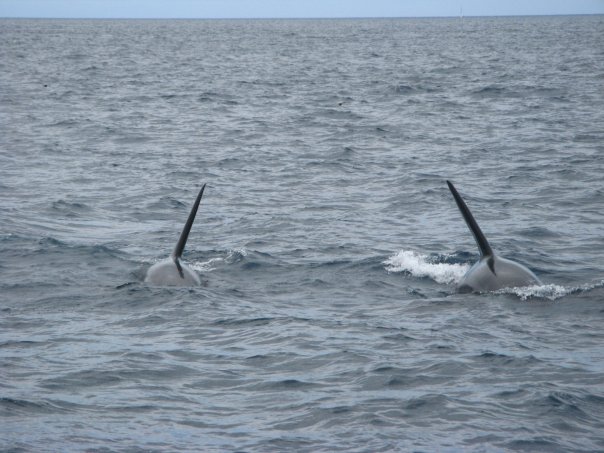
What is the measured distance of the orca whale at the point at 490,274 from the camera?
1538 cm

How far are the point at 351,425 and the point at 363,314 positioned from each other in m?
4.41

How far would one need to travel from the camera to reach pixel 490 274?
15.5 meters

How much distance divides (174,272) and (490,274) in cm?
486

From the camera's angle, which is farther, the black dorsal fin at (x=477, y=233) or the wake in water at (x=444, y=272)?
the black dorsal fin at (x=477, y=233)

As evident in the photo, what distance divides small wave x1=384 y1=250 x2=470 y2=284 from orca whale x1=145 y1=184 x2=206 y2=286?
3.37m

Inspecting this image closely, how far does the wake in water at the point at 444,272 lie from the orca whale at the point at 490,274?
137 mm

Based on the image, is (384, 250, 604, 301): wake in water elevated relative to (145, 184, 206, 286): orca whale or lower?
lower

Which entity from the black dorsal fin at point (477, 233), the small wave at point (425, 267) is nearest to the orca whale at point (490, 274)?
the black dorsal fin at point (477, 233)

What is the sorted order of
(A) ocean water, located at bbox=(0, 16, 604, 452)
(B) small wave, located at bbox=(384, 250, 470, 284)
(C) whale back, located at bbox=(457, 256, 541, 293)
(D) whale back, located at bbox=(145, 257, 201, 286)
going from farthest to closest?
1. (B) small wave, located at bbox=(384, 250, 470, 284)
2. (D) whale back, located at bbox=(145, 257, 201, 286)
3. (C) whale back, located at bbox=(457, 256, 541, 293)
4. (A) ocean water, located at bbox=(0, 16, 604, 452)

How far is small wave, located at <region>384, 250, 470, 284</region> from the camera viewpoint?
16.7m

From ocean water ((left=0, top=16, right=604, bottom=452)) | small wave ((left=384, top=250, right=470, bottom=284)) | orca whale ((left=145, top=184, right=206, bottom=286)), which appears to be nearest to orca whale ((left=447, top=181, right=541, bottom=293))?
ocean water ((left=0, top=16, right=604, bottom=452))

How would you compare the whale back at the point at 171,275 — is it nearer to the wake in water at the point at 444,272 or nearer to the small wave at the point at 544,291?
the wake in water at the point at 444,272

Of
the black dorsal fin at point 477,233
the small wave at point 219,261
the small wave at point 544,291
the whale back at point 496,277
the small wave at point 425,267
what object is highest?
the black dorsal fin at point 477,233

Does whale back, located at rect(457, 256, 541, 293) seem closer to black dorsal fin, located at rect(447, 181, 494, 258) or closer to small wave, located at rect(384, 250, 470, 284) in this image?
black dorsal fin, located at rect(447, 181, 494, 258)
